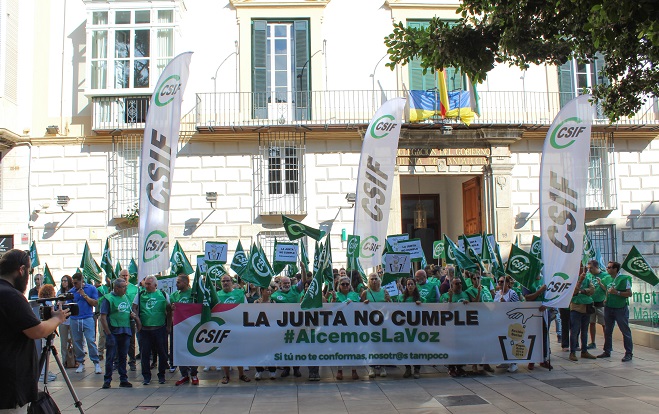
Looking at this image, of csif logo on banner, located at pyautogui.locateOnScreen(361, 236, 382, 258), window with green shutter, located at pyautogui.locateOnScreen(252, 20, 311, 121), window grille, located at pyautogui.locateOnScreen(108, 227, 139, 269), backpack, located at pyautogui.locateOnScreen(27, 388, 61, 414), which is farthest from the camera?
window with green shutter, located at pyautogui.locateOnScreen(252, 20, 311, 121)

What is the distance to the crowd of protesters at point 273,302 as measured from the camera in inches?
409

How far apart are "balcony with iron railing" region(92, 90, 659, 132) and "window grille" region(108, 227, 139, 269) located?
3.17 meters

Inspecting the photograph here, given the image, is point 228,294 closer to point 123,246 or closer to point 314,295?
point 314,295

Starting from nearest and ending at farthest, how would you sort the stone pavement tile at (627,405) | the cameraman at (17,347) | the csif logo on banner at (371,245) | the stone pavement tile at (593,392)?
the cameraman at (17,347) < the stone pavement tile at (627,405) < the stone pavement tile at (593,392) < the csif logo on banner at (371,245)

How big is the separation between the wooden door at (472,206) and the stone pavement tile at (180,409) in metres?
14.4

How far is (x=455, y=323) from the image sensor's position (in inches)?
420

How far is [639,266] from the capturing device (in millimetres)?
11625

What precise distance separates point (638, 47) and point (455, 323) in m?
4.87

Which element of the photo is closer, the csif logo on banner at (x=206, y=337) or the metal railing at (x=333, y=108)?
the csif logo on banner at (x=206, y=337)

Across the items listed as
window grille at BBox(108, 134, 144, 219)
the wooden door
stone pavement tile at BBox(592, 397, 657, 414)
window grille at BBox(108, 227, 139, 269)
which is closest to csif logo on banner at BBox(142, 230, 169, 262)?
stone pavement tile at BBox(592, 397, 657, 414)

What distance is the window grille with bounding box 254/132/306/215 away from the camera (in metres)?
20.4

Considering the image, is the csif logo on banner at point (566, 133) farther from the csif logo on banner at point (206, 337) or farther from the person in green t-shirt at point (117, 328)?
the person in green t-shirt at point (117, 328)

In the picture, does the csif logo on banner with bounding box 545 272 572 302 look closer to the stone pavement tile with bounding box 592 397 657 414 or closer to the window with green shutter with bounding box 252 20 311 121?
the stone pavement tile with bounding box 592 397 657 414

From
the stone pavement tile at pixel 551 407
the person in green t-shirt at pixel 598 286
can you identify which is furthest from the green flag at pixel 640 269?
the stone pavement tile at pixel 551 407
